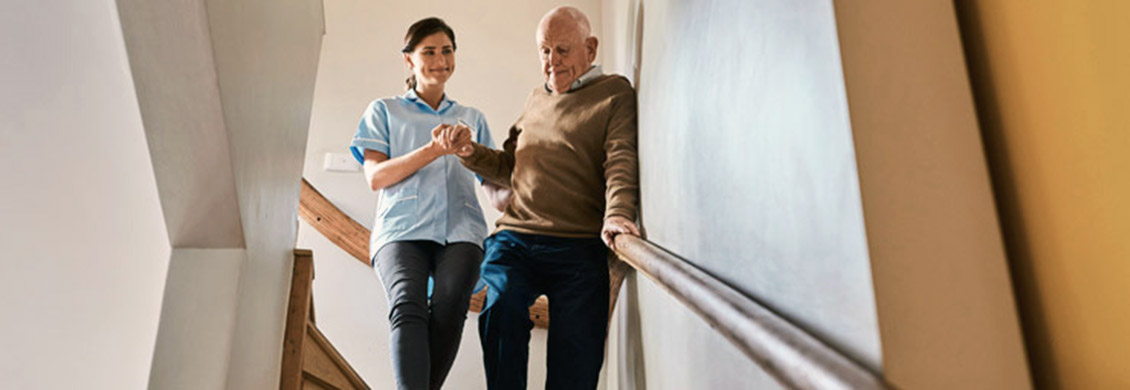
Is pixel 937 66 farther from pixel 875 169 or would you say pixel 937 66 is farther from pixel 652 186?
pixel 652 186

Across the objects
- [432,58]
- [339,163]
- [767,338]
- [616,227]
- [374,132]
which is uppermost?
[339,163]

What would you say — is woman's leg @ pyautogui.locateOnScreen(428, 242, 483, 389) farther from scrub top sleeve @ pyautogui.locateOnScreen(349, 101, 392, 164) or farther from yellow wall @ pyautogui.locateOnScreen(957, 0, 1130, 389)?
yellow wall @ pyautogui.locateOnScreen(957, 0, 1130, 389)

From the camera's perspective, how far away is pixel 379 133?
2.34 meters

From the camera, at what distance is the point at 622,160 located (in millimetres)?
1962

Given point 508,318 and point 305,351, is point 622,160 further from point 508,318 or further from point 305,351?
point 305,351

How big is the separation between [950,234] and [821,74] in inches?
7.7

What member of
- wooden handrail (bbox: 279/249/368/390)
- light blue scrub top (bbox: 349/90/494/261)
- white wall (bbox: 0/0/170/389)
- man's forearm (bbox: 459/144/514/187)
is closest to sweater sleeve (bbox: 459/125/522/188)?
man's forearm (bbox: 459/144/514/187)

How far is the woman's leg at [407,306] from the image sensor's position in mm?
1889

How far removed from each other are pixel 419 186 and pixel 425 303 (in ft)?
1.30

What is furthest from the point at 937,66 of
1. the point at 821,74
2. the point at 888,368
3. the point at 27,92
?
the point at 27,92

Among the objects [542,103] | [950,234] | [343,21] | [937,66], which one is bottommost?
[950,234]

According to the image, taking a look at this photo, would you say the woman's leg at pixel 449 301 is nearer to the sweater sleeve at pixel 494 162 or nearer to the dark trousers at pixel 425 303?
the dark trousers at pixel 425 303

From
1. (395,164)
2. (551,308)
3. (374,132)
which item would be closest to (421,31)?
(374,132)

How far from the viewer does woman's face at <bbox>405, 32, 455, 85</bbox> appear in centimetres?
239
